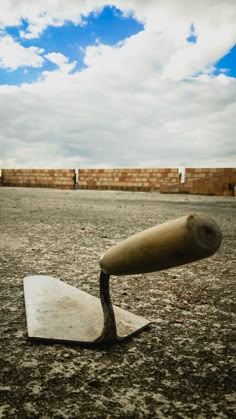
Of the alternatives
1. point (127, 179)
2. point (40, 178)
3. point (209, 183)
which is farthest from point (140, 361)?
point (40, 178)

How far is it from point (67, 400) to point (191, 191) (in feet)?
44.8

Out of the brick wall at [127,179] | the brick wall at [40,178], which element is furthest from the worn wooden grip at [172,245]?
the brick wall at [40,178]

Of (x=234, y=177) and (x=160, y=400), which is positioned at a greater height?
(x=234, y=177)

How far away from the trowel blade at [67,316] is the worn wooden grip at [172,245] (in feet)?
0.89

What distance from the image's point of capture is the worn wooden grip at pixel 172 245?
0.53 metres

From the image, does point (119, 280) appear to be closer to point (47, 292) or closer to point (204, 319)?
point (47, 292)

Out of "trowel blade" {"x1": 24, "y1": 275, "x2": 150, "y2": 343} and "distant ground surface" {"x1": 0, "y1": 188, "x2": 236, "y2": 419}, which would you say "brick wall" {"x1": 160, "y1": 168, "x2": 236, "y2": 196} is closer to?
"distant ground surface" {"x1": 0, "y1": 188, "x2": 236, "y2": 419}

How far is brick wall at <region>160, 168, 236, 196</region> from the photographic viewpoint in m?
12.9

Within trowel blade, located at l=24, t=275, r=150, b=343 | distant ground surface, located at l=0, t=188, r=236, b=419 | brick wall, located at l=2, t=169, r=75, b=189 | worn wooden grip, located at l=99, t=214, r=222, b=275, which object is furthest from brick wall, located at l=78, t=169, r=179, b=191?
worn wooden grip, located at l=99, t=214, r=222, b=275

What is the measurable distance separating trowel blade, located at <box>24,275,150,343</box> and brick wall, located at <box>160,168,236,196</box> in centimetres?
1255

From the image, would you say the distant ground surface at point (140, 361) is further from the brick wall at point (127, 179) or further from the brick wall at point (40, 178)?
the brick wall at point (40, 178)

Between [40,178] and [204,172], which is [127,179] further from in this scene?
[40,178]

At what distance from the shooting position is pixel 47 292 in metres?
1.10

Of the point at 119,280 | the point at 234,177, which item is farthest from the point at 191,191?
the point at 119,280
